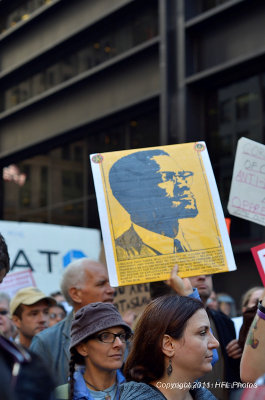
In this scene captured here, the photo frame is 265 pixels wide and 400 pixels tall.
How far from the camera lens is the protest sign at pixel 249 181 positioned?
149 inches

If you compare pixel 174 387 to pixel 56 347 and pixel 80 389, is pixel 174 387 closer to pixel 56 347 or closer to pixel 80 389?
pixel 80 389

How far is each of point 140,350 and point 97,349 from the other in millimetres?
661

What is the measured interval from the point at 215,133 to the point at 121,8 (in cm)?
402

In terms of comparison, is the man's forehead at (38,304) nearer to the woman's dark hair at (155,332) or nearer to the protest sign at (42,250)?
the protest sign at (42,250)

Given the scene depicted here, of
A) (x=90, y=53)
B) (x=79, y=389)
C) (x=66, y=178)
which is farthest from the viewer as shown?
(x=66, y=178)

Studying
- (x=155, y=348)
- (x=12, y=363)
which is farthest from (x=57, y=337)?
(x=12, y=363)

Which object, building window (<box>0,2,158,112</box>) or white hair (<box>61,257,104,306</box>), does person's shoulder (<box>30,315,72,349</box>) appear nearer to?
white hair (<box>61,257,104,306</box>)

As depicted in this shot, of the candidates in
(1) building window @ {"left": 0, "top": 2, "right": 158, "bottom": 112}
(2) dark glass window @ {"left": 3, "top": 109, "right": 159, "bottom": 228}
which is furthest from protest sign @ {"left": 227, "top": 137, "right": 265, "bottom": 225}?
(2) dark glass window @ {"left": 3, "top": 109, "right": 159, "bottom": 228}

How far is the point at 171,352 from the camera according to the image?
294 cm

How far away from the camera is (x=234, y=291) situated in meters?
14.3

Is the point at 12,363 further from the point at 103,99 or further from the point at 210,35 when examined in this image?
the point at 103,99

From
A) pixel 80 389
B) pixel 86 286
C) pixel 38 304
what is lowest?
pixel 80 389

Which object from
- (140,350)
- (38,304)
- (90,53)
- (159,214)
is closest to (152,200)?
(159,214)

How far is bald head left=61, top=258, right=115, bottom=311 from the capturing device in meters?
4.75
